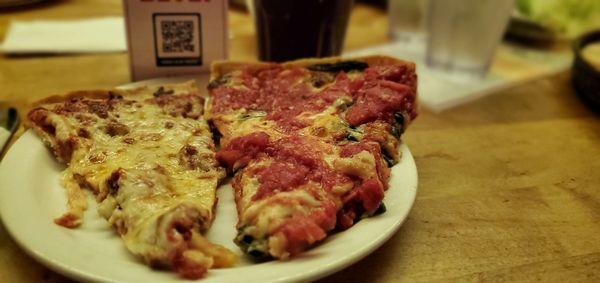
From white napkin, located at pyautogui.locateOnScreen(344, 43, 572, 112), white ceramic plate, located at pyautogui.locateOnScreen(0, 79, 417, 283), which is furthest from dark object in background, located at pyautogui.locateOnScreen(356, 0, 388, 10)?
white ceramic plate, located at pyautogui.locateOnScreen(0, 79, 417, 283)

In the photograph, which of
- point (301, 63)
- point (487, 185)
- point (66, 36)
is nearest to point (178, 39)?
point (301, 63)

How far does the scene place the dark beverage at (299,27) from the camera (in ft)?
5.58

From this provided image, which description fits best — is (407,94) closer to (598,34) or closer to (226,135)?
(226,135)

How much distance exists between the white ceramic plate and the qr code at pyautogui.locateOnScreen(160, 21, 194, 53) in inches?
19.5

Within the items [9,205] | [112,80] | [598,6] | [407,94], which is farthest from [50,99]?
[598,6]

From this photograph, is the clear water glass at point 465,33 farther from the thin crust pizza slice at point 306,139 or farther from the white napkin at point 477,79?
the thin crust pizza slice at point 306,139

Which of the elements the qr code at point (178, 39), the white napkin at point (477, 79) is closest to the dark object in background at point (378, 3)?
the white napkin at point (477, 79)

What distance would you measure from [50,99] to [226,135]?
44 centimetres

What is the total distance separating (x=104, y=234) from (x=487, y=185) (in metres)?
0.91

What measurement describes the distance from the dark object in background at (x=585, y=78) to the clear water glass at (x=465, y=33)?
28 centimetres

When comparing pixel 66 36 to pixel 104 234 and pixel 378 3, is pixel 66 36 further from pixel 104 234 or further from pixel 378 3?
pixel 378 3

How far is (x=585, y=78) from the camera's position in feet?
5.88

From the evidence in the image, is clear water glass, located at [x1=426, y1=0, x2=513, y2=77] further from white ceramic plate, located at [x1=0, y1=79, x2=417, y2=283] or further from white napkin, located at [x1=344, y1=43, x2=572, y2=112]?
white ceramic plate, located at [x1=0, y1=79, x2=417, y2=283]

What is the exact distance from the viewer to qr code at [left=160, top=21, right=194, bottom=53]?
1.51 meters
